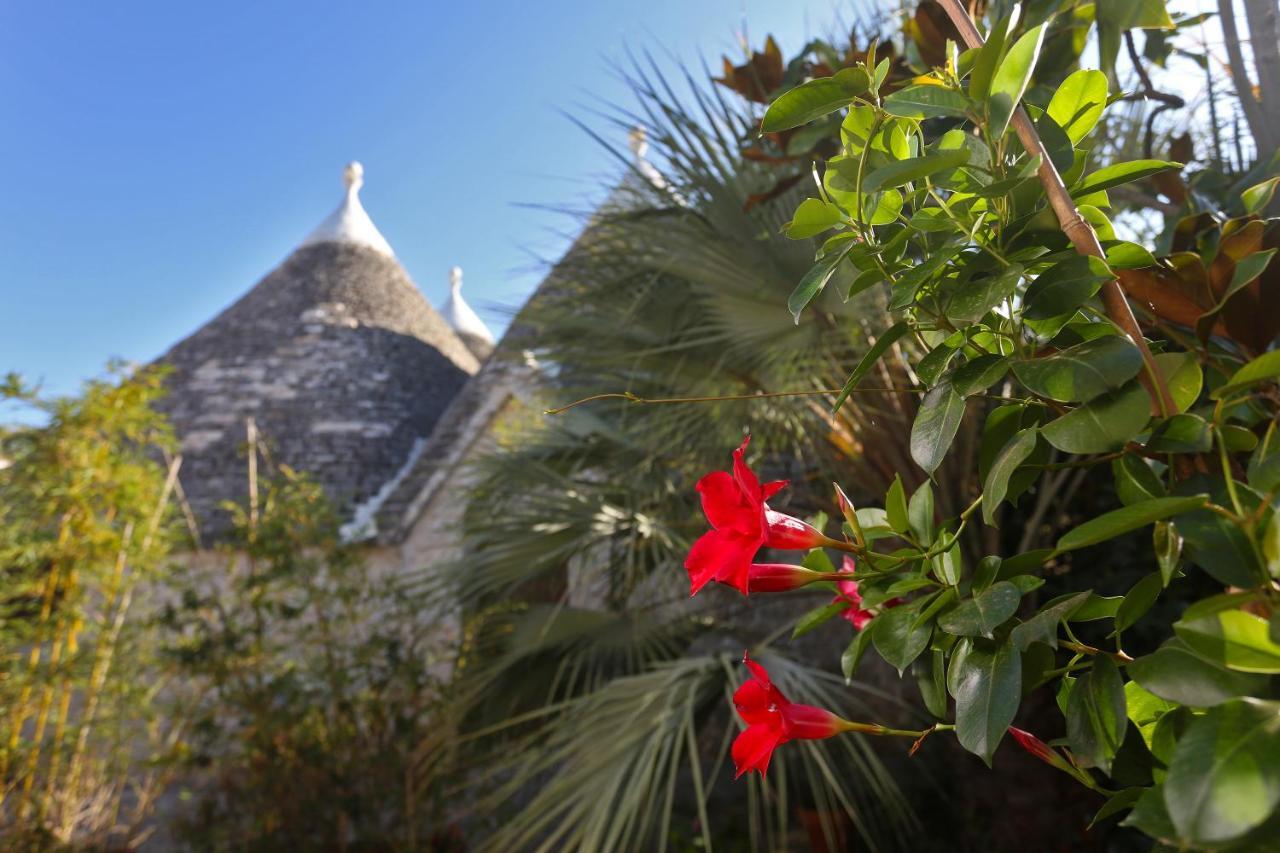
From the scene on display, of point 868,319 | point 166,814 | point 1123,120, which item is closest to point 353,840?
point 166,814

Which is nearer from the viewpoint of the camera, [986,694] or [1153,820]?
[1153,820]

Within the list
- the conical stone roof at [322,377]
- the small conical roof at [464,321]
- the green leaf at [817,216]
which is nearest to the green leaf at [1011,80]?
the green leaf at [817,216]

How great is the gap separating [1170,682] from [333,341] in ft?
33.6

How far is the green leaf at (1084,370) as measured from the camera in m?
0.45

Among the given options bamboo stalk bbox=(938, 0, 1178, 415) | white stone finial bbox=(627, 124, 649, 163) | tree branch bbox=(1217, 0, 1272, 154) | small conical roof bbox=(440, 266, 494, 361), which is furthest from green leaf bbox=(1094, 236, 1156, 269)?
small conical roof bbox=(440, 266, 494, 361)

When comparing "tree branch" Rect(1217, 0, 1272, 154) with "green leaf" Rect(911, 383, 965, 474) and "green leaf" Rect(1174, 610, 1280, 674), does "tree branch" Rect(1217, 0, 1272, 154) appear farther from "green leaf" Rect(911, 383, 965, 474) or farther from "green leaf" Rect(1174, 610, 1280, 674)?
"green leaf" Rect(1174, 610, 1280, 674)

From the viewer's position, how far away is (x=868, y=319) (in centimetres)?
249

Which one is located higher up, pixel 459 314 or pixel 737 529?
pixel 459 314

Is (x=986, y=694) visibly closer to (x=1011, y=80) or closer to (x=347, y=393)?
(x=1011, y=80)

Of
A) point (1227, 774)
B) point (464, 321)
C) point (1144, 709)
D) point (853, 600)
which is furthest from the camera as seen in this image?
point (464, 321)

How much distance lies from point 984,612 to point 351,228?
12186 millimetres

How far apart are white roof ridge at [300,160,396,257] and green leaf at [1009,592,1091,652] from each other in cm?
1190

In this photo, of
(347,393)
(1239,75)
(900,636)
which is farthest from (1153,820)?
(347,393)

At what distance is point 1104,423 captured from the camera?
0.46 m
